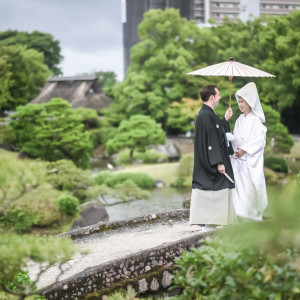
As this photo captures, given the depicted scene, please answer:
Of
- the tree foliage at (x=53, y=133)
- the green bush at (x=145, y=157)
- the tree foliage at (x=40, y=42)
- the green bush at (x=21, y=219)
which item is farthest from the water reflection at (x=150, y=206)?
the tree foliage at (x=40, y=42)

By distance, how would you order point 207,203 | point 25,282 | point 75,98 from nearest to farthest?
point 25,282, point 207,203, point 75,98

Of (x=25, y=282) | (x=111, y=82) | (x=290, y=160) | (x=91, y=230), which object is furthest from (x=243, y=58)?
(x=111, y=82)

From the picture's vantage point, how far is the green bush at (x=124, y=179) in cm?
2064

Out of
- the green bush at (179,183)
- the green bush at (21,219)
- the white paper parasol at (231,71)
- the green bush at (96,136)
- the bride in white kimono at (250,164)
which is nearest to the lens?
the bride in white kimono at (250,164)

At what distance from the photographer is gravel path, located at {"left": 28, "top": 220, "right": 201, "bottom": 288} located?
542 centimetres

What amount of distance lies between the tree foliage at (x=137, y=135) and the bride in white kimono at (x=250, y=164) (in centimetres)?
1864

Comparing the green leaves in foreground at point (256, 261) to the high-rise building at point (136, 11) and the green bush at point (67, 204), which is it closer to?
the green bush at point (67, 204)

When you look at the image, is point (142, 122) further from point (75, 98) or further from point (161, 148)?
point (75, 98)

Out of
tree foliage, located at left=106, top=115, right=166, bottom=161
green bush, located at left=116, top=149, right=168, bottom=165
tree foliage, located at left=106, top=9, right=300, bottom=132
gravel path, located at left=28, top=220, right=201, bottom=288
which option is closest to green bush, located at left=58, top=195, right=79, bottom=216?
gravel path, located at left=28, top=220, right=201, bottom=288

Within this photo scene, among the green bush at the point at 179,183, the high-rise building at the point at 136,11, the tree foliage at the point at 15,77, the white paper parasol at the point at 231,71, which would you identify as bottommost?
the green bush at the point at 179,183

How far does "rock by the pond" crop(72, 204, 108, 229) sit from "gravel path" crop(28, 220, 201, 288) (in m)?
7.82

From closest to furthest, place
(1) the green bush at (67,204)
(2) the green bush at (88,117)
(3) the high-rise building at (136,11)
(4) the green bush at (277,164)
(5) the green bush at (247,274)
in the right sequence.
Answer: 1. (5) the green bush at (247,274)
2. (1) the green bush at (67,204)
3. (4) the green bush at (277,164)
4. (2) the green bush at (88,117)
5. (3) the high-rise building at (136,11)

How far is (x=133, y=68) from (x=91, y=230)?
2442 cm

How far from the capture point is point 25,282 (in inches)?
180
